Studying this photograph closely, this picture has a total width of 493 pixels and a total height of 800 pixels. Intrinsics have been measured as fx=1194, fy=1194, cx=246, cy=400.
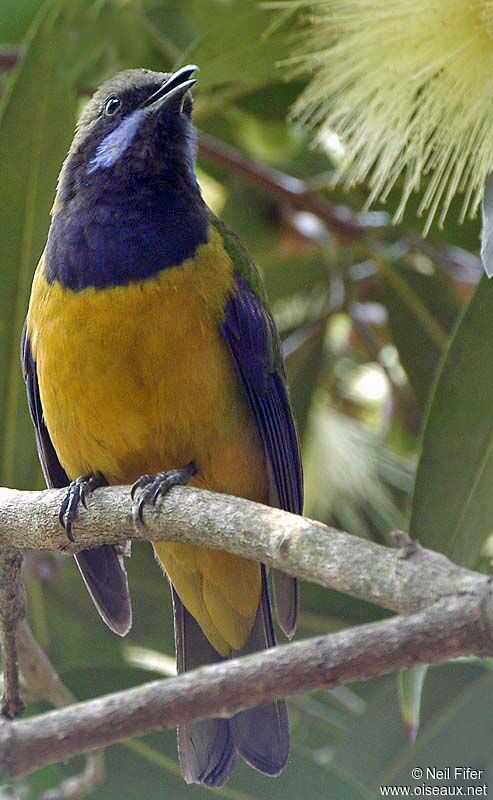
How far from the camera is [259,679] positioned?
1.86 meters

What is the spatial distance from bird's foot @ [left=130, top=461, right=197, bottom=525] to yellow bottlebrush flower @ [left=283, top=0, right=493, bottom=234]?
845 mm

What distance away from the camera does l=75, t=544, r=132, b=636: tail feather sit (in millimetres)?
3244

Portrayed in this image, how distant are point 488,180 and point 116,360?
985mm

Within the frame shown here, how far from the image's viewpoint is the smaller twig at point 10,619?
2.49 m

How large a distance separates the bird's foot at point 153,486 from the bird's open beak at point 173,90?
1010 millimetres

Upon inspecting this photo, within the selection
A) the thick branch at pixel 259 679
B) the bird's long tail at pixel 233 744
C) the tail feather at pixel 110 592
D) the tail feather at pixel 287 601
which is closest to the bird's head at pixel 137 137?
the tail feather at pixel 110 592

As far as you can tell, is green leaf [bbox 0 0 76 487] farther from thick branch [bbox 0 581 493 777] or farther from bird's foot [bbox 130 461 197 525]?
thick branch [bbox 0 581 493 777]

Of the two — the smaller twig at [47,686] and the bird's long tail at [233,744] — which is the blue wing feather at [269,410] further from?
the smaller twig at [47,686]

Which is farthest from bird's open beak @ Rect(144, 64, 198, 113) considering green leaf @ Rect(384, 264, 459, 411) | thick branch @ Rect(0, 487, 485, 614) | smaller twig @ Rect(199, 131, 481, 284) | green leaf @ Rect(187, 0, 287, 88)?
green leaf @ Rect(384, 264, 459, 411)

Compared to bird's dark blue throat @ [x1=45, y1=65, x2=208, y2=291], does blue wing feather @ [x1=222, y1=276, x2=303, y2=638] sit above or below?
below

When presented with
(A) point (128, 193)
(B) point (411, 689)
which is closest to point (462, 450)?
(B) point (411, 689)

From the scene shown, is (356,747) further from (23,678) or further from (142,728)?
(142,728)

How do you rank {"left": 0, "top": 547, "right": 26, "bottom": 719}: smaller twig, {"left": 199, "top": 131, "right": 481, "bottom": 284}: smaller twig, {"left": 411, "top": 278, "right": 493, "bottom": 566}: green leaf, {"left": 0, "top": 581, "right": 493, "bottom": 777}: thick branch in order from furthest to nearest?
{"left": 199, "top": 131, "right": 481, "bottom": 284}: smaller twig < {"left": 411, "top": 278, "right": 493, "bottom": 566}: green leaf < {"left": 0, "top": 547, "right": 26, "bottom": 719}: smaller twig < {"left": 0, "top": 581, "right": 493, "bottom": 777}: thick branch

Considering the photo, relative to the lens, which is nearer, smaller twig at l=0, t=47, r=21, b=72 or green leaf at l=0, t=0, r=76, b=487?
green leaf at l=0, t=0, r=76, b=487
